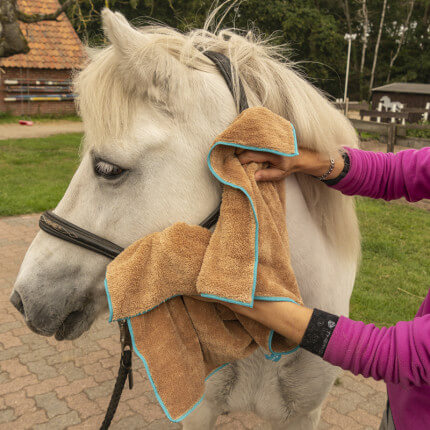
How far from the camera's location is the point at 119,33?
1.26 m

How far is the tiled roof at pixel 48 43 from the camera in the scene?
Result: 60.2 ft

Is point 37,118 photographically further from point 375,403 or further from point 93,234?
point 93,234

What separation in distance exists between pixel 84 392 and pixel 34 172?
7.51 metres

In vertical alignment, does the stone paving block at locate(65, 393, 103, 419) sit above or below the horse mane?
below

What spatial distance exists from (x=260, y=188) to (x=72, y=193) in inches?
25.0

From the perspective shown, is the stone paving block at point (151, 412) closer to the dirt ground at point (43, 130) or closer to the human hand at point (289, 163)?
the human hand at point (289, 163)

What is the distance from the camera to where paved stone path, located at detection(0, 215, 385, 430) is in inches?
120

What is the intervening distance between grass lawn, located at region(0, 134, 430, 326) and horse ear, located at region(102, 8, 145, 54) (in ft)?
Answer: 2.91

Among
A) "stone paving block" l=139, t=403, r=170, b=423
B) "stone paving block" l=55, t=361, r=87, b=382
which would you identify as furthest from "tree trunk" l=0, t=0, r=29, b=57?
"stone paving block" l=139, t=403, r=170, b=423

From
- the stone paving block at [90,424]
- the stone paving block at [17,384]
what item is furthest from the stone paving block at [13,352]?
the stone paving block at [90,424]

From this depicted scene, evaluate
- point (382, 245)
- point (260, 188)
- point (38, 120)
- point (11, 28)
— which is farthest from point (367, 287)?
point (38, 120)

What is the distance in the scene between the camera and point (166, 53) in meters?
1.31

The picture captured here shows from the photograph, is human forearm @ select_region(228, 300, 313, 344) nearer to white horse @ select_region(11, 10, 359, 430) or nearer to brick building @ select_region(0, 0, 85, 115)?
white horse @ select_region(11, 10, 359, 430)

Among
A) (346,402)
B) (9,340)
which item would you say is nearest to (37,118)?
(9,340)
